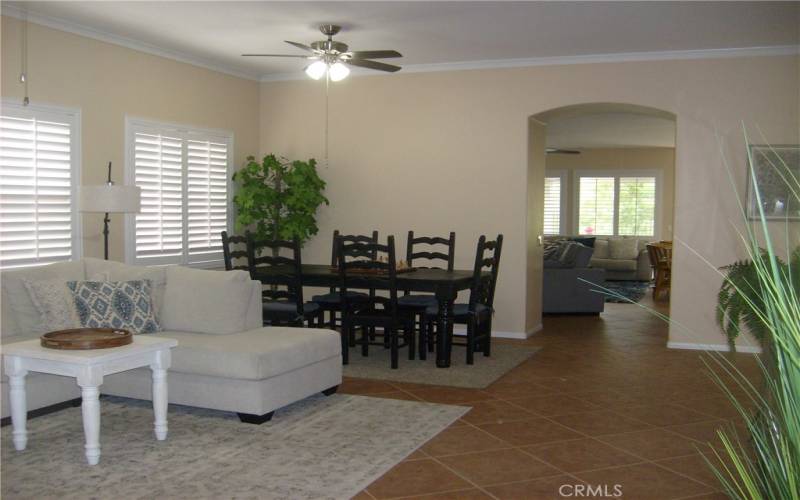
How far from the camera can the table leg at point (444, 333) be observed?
20.1 ft

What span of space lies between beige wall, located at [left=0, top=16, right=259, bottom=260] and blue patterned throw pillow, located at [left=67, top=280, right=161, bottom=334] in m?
1.51

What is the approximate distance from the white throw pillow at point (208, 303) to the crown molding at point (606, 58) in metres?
3.59

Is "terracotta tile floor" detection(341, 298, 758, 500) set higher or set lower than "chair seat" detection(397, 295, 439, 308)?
lower

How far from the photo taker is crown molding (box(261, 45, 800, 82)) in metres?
6.75

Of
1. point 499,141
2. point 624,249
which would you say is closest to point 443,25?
point 499,141

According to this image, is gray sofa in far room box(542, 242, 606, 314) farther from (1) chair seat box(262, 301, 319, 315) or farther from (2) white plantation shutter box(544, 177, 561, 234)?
(2) white plantation shutter box(544, 177, 561, 234)

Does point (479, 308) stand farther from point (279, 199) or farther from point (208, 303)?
point (279, 199)

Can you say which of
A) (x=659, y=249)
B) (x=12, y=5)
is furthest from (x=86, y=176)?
(x=659, y=249)

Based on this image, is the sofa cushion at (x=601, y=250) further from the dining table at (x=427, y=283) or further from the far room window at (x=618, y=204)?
the dining table at (x=427, y=283)

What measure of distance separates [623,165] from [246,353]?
480 inches

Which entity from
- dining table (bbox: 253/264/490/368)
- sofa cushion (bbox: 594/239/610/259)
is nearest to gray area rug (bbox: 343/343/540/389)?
dining table (bbox: 253/264/490/368)

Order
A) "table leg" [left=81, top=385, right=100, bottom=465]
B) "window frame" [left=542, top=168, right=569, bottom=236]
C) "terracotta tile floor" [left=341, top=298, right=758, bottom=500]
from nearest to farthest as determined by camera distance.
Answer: "terracotta tile floor" [left=341, top=298, right=758, bottom=500] < "table leg" [left=81, top=385, right=100, bottom=465] < "window frame" [left=542, top=168, right=569, bottom=236]

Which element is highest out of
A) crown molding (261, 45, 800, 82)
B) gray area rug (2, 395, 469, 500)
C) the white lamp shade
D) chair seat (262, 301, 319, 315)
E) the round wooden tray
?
crown molding (261, 45, 800, 82)

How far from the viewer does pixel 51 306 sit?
4.80 metres
